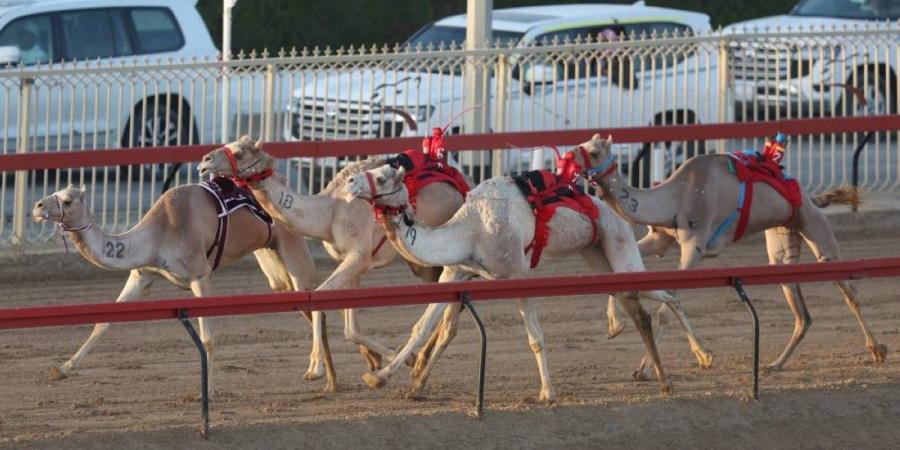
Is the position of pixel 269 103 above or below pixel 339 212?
above

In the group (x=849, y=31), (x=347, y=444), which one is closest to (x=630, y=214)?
(x=347, y=444)

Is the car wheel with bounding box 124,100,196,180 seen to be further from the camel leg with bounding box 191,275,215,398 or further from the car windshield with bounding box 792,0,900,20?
the car windshield with bounding box 792,0,900,20

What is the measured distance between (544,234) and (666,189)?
129 cm

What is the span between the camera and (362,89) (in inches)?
604

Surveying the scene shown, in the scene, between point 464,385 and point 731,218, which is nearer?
point 464,385

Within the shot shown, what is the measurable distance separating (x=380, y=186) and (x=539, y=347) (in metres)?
1.35

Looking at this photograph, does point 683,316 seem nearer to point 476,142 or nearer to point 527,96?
point 476,142

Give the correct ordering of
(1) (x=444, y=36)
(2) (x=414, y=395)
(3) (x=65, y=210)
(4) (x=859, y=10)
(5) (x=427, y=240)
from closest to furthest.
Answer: (5) (x=427, y=240)
(3) (x=65, y=210)
(2) (x=414, y=395)
(1) (x=444, y=36)
(4) (x=859, y=10)

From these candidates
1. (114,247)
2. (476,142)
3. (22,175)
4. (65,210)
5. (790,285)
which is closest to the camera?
(65,210)

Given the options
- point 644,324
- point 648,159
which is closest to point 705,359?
point 644,324

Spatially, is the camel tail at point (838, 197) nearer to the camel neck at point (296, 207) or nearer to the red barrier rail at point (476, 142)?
the red barrier rail at point (476, 142)

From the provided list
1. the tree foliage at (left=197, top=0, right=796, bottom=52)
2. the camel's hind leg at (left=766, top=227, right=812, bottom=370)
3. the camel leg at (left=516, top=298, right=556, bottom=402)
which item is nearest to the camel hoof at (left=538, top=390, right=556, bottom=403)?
the camel leg at (left=516, top=298, right=556, bottom=402)

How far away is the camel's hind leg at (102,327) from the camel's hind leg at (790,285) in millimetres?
3549

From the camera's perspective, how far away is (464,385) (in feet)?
35.8
